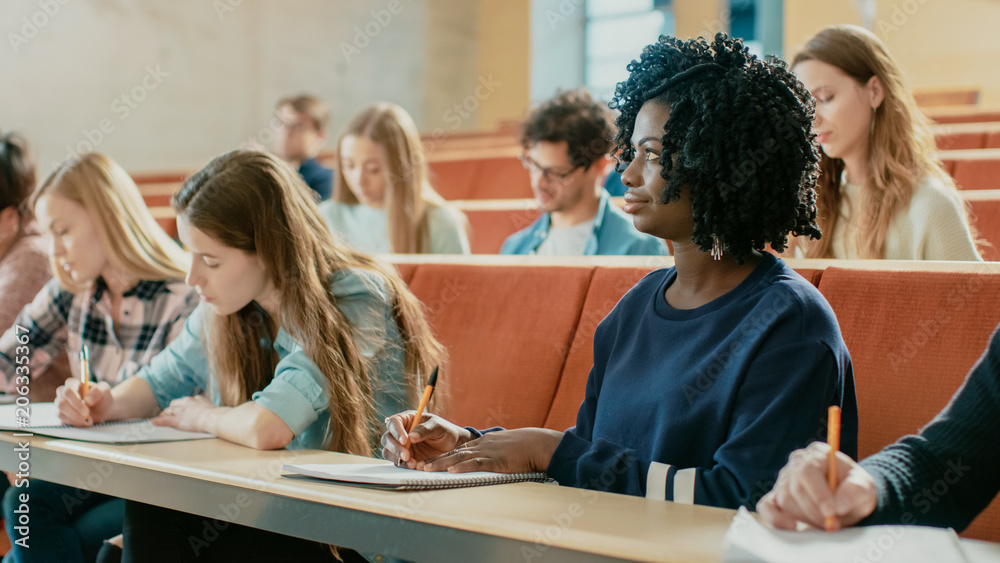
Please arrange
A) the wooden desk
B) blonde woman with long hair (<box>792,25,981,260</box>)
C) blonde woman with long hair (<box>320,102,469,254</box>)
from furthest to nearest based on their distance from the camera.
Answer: blonde woman with long hair (<box>320,102,469,254</box>) < blonde woman with long hair (<box>792,25,981,260</box>) < the wooden desk

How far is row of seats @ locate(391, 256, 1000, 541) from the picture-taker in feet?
4.52

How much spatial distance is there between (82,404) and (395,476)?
79cm

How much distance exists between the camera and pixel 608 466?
1157mm

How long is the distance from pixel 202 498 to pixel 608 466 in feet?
1.65

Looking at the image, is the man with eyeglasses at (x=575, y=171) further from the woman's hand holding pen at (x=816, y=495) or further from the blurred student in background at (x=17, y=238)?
the woman's hand holding pen at (x=816, y=495)

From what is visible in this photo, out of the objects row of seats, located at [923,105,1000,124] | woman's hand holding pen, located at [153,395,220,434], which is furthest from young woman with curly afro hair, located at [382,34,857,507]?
row of seats, located at [923,105,1000,124]

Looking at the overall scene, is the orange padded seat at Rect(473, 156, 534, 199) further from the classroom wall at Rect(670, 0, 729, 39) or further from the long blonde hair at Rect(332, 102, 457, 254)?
the classroom wall at Rect(670, 0, 729, 39)

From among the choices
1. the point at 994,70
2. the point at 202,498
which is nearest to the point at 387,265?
the point at 202,498

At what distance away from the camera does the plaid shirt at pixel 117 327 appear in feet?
6.79

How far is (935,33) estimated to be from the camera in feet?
22.3

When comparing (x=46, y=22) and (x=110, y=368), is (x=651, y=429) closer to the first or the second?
(x=110, y=368)

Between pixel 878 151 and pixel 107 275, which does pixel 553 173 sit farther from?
pixel 107 275

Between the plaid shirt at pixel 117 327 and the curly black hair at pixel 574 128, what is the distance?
1143 millimetres

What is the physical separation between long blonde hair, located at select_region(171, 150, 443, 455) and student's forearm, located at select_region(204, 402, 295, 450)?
104mm
